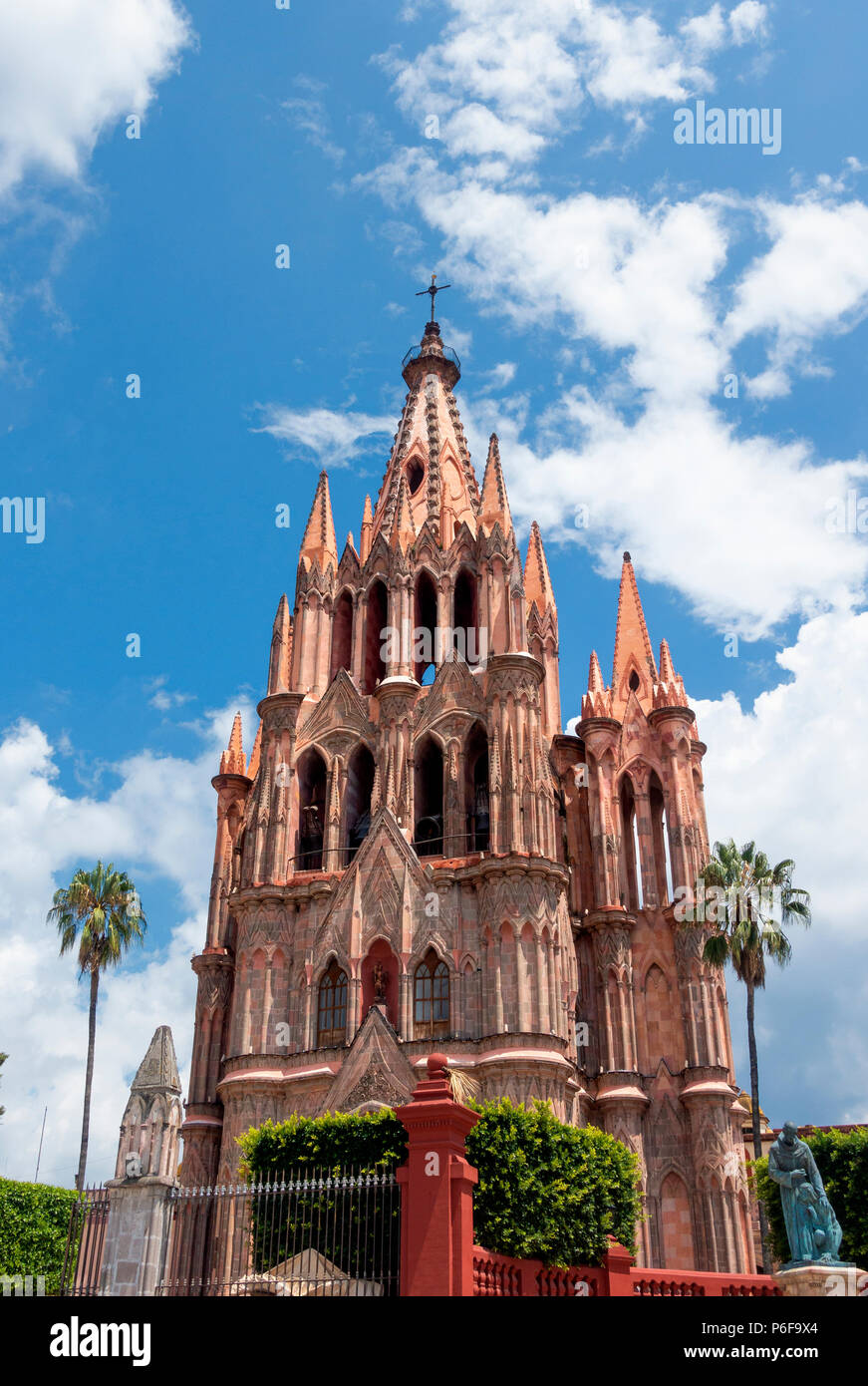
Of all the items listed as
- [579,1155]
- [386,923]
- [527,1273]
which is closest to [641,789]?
[386,923]

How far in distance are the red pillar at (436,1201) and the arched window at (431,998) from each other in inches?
603

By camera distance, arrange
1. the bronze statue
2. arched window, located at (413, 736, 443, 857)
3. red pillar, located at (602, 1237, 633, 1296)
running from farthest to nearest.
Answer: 1. arched window, located at (413, 736, 443, 857)
2. red pillar, located at (602, 1237, 633, 1296)
3. the bronze statue

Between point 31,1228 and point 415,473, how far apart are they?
28717 millimetres

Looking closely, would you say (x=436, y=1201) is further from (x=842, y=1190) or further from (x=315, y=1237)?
(x=842, y=1190)

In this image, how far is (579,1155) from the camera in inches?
896

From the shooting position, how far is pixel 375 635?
1694 inches

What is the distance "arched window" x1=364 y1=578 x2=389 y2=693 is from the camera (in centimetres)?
4169

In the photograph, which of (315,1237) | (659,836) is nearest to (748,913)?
(659,836)

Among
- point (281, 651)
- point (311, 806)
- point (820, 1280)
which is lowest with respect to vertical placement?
point (820, 1280)

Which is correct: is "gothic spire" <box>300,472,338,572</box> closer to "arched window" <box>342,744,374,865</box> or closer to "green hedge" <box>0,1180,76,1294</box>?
"arched window" <box>342,744,374,865</box>

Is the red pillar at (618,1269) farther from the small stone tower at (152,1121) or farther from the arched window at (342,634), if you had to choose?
the arched window at (342,634)

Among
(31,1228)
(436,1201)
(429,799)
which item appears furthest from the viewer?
(429,799)

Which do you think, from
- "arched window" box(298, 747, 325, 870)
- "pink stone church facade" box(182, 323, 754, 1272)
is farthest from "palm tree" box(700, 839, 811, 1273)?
"arched window" box(298, 747, 325, 870)

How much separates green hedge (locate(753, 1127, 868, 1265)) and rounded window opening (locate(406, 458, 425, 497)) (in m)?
27.6
